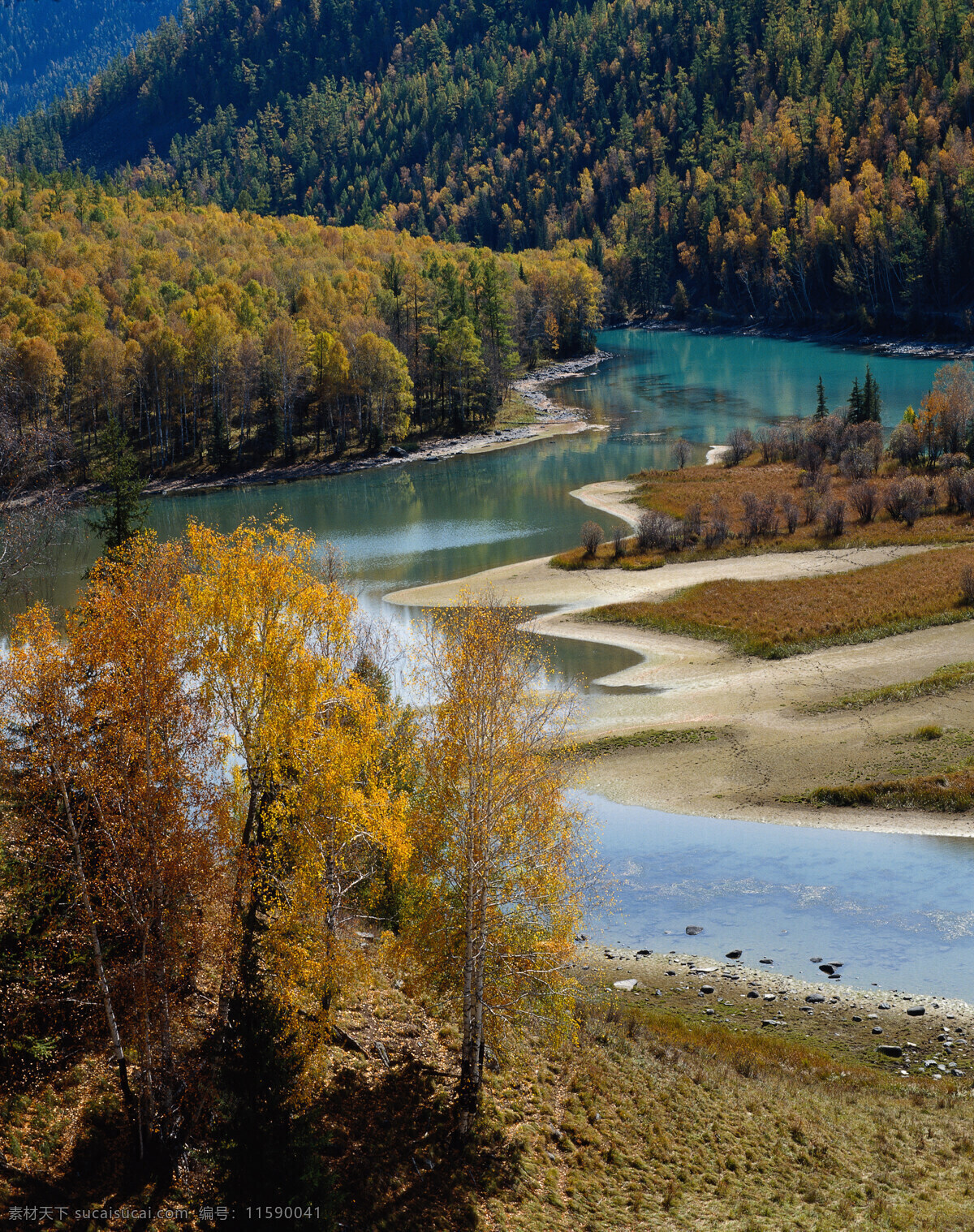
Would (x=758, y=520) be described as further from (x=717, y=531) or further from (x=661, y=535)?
(x=661, y=535)

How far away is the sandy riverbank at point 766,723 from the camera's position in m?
33.8

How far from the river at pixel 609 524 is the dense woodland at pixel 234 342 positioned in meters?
9.59

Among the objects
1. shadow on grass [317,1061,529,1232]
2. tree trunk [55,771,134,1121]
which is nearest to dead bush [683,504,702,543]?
shadow on grass [317,1061,529,1232]

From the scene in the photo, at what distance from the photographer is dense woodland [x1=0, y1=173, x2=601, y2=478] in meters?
89.9

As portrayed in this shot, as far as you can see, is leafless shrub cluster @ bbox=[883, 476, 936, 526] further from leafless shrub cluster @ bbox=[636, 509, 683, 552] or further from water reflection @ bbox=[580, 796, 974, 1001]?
water reflection @ bbox=[580, 796, 974, 1001]

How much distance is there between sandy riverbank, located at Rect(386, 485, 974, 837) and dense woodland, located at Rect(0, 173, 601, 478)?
159 feet

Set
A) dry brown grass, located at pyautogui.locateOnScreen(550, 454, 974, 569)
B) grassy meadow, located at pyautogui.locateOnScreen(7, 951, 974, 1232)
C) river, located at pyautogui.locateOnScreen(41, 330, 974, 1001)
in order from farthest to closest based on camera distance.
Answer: dry brown grass, located at pyautogui.locateOnScreen(550, 454, 974, 569) < river, located at pyautogui.locateOnScreen(41, 330, 974, 1001) < grassy meadow, located at pyautogui.locateOnScreen(7, 951, 974, 1232)

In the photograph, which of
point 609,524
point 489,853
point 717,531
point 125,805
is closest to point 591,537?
point 717,531

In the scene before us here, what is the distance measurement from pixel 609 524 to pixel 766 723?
1212 inches

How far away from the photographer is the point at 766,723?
3834 cm

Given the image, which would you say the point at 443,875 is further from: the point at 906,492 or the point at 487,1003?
the point at 906,492

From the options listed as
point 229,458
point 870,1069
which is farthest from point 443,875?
point 229,458

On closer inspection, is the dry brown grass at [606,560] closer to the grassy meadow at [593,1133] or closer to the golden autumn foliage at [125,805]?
the grassy meadow at [593,1133]

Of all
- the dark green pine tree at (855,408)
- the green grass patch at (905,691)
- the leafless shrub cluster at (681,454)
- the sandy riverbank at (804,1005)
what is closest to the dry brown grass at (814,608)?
the green grass patch at (905,691)
